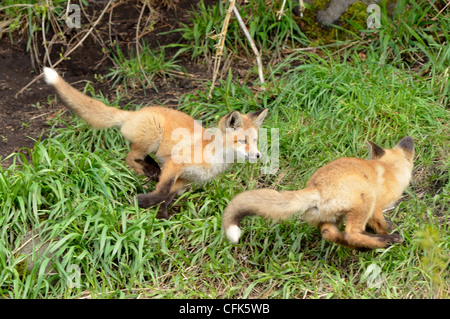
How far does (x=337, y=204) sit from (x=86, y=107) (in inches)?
110

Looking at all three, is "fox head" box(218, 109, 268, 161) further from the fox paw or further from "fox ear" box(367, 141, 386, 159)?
the fox paw

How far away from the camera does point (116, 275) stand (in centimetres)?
513

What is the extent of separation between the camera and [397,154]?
5426 mm

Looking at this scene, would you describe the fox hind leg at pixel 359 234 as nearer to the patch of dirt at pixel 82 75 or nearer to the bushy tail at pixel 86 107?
the bushy tail at pixel 86 107

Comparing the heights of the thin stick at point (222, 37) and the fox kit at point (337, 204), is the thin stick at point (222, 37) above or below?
above

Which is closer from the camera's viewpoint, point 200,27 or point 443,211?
point 443,211

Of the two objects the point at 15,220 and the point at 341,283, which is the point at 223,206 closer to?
the point at 341,283

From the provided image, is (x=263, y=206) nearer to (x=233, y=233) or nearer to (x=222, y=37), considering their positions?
(x=233, y=233)

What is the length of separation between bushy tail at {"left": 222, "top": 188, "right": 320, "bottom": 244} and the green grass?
56 centimetres

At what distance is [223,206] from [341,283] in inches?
57.0

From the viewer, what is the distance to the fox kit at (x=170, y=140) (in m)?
5.73

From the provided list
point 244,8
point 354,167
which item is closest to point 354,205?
point 354,167

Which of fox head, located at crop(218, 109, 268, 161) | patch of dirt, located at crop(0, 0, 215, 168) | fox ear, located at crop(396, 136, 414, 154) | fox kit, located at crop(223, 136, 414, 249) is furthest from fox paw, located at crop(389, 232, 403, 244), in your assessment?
patch of dirt, located at crop(0, 0, 215, 168)

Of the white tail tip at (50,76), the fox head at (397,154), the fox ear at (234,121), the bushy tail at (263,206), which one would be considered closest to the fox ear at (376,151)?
the fox head at (397,154)
